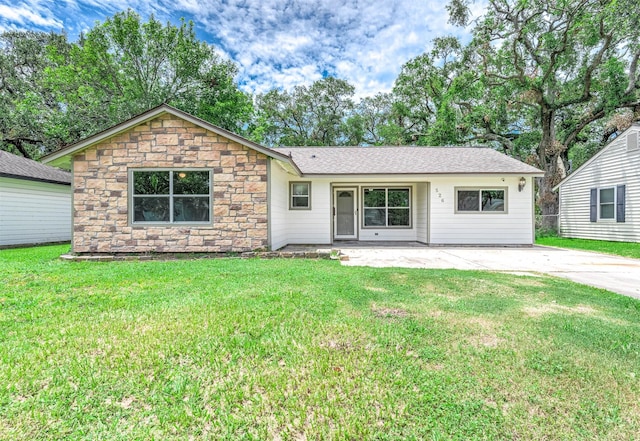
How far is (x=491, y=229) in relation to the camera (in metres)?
10.5

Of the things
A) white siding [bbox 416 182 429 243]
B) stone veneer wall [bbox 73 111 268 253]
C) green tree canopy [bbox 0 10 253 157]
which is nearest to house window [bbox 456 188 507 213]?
white siding [bbox 416 182 429 243]

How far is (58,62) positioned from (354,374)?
28850mm

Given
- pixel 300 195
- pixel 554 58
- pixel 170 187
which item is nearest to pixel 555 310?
pixel 170 187

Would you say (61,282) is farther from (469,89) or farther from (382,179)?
(469,89)

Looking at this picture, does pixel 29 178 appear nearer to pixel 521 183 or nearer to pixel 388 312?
pixel 388 312

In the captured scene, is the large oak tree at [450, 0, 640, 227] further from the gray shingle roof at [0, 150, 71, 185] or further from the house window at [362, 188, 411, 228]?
the gray shingle roof at [0, 150, 71, 185]

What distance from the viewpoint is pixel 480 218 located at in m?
10.6

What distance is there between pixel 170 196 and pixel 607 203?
616 inches

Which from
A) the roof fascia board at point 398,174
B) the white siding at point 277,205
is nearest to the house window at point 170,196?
the white siding at point 277,205

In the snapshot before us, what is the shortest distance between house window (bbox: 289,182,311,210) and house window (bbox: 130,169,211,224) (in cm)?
347

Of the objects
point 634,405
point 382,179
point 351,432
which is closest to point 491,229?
point 382,179

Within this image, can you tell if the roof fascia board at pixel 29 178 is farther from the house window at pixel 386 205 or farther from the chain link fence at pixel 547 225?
the chain link fence at pixel 547 225

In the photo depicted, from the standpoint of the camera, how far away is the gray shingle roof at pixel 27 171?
34.1 ft

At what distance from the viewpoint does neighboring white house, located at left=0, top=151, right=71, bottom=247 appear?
10.3 m
